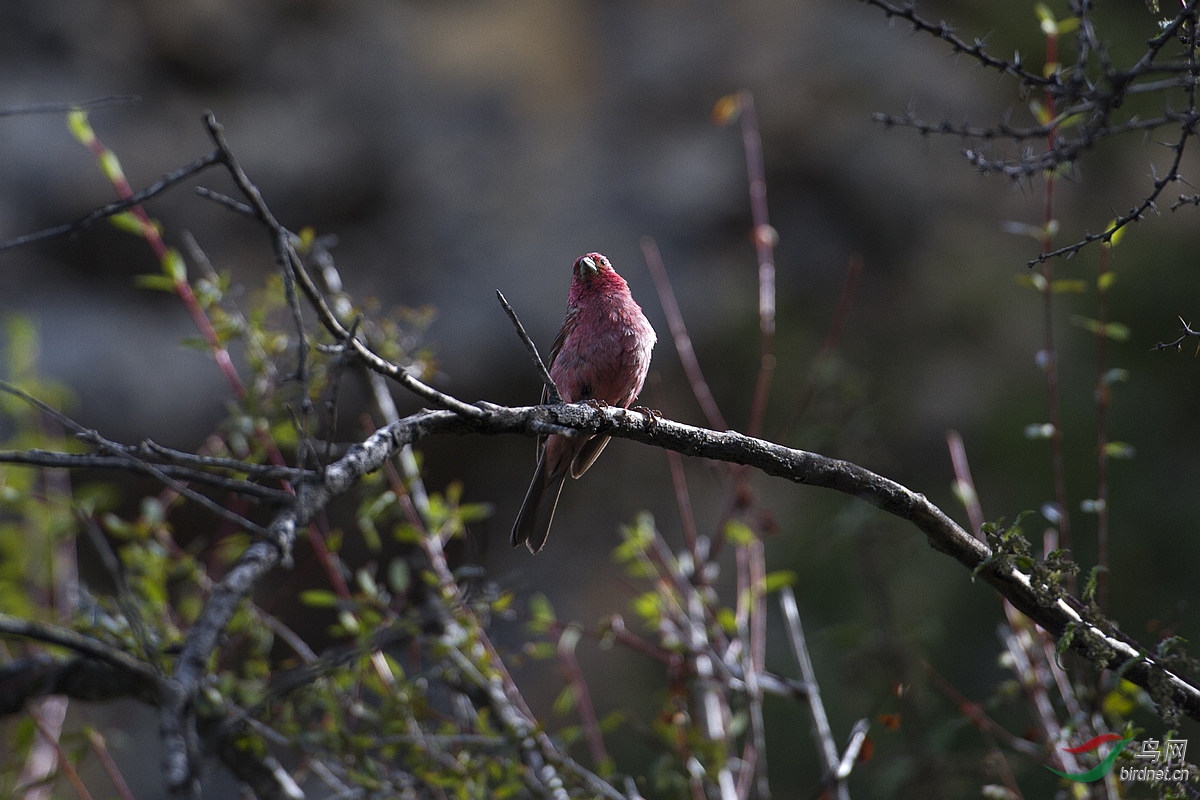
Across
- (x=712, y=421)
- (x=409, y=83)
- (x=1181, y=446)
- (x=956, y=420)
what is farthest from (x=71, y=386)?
(x=1181, y=446)

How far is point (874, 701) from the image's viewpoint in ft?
10.1

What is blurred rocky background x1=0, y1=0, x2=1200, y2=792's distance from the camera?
27.6ft

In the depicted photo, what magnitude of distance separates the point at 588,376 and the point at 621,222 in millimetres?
6322

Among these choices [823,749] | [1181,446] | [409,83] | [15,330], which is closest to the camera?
[823,749]

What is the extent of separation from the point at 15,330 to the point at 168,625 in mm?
1414

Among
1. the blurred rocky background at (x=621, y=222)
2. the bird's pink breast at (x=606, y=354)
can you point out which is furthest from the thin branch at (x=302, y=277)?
the blurred rocky background at (x=621, y=222)

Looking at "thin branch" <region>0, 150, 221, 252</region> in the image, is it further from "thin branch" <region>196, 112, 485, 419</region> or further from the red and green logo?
the red and green logo

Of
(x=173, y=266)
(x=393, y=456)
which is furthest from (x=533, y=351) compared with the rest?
(x=173, y=266)

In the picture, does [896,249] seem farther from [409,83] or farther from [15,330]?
[15,330]

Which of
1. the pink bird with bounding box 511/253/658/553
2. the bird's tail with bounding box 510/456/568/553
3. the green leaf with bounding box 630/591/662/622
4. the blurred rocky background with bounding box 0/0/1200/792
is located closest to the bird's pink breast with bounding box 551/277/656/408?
the pink bird with bounding box 511/253/658/553

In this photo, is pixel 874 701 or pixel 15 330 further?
pixel 15 330

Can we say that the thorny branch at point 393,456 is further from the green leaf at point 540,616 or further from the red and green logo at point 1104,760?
the green leaf at point 540,616

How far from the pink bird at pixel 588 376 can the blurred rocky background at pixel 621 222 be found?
162 inches

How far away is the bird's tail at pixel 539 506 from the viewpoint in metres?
3.87
